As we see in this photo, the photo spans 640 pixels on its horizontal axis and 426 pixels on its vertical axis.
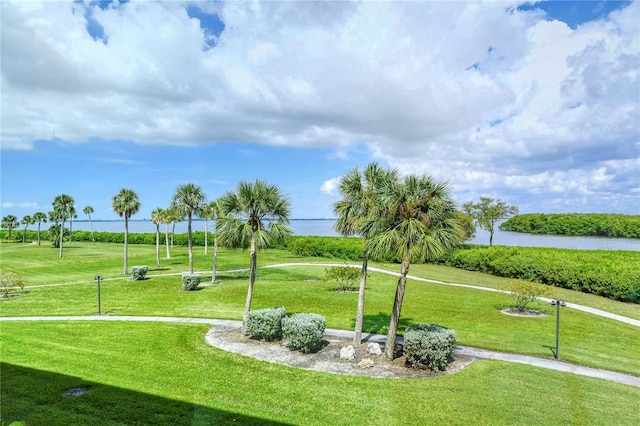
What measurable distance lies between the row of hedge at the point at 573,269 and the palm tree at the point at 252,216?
1175 cm

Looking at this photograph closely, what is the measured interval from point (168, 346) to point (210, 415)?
5.55 m

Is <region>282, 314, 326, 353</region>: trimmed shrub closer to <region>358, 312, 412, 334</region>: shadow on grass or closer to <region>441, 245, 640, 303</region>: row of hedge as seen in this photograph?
<region>358, 312, 412, 334</region>: shadow on grass

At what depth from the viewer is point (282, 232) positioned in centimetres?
1396

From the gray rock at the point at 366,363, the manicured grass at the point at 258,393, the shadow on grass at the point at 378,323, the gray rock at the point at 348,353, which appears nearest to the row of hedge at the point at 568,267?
the shadow on grass at the point at 378,323

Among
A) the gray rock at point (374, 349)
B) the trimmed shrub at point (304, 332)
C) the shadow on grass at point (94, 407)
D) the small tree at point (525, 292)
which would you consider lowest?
the shadow on grass at point (94, 407)

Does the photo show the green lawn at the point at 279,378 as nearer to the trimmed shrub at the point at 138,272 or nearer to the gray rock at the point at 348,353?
the gray rock at the point at 348,353

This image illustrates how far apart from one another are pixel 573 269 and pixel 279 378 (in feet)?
78.7

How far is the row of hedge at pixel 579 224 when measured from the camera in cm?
6281

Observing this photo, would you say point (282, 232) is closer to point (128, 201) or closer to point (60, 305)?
point (60, 305)

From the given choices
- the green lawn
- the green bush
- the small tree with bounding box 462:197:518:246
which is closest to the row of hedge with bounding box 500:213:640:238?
the small tree with bounding box 462:197:518:246

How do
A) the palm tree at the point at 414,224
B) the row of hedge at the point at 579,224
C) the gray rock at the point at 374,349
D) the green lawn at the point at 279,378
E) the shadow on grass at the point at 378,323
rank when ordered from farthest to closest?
the row of hedge at the point at 579,224 < the shadow on grass at the point at 378,323 < the gray rock at the point at 374,349 < the palm tree at the point at 414,224 < the green lawn at the point at 279,378

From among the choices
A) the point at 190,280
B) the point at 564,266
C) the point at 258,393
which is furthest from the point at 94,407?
the point at 564,266

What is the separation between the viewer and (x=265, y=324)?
43.8 ft

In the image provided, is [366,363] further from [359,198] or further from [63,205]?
[63,205]
